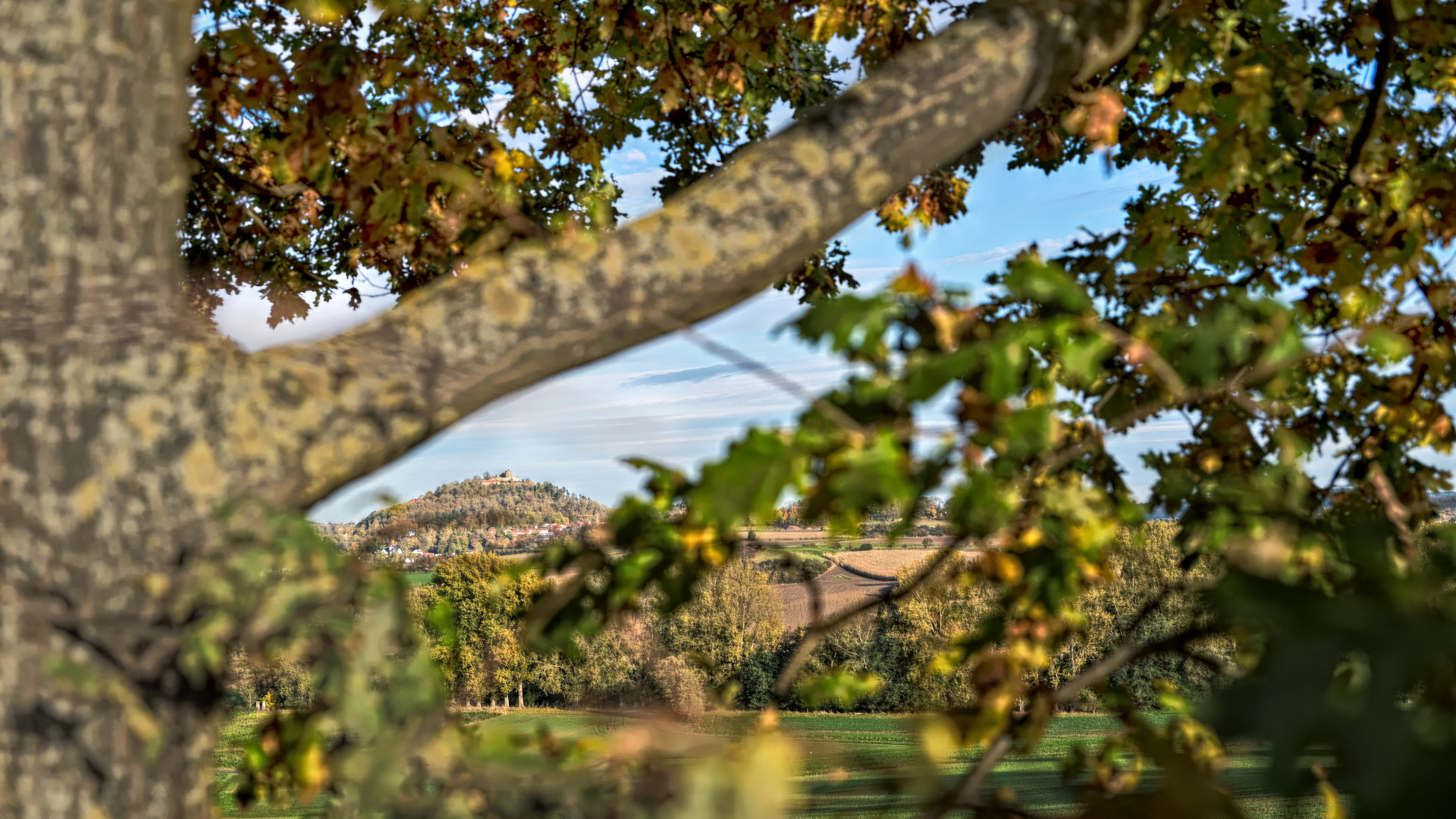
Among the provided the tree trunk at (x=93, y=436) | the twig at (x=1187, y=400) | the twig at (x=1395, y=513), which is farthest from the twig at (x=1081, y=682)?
the tree trunk at (x=93, y=436)

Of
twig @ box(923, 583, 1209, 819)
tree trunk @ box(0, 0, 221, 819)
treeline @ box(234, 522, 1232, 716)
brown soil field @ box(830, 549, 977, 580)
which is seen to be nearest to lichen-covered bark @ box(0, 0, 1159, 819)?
tree trunk @ box(0, 0, 221, 819)

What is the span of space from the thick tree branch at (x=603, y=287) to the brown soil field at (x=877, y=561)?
49.9 m

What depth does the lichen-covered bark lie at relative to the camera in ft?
5.47

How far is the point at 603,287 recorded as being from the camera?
2.02 meters

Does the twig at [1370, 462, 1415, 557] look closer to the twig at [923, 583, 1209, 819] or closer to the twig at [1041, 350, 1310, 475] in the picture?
the twig at [1041, 350, 1310, 475]

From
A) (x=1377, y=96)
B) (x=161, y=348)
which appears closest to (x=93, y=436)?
(x=161, y=348)

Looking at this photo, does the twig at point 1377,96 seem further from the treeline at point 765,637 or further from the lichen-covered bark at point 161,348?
the treeline at point 765,637

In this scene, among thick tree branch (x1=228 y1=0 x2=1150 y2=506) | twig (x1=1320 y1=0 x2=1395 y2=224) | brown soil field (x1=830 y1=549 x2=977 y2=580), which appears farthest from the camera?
brown soil field (x1=830 y1=549 x2=977 y2=580)

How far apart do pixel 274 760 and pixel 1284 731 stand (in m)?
2.01

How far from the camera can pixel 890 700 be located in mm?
55219

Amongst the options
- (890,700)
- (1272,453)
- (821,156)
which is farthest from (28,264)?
(890,700)

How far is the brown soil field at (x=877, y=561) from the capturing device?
5406 cm

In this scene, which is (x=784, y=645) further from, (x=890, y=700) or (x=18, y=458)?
(x=18, y=458)

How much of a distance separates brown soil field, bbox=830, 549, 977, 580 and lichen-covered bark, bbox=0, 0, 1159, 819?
5000 cm
